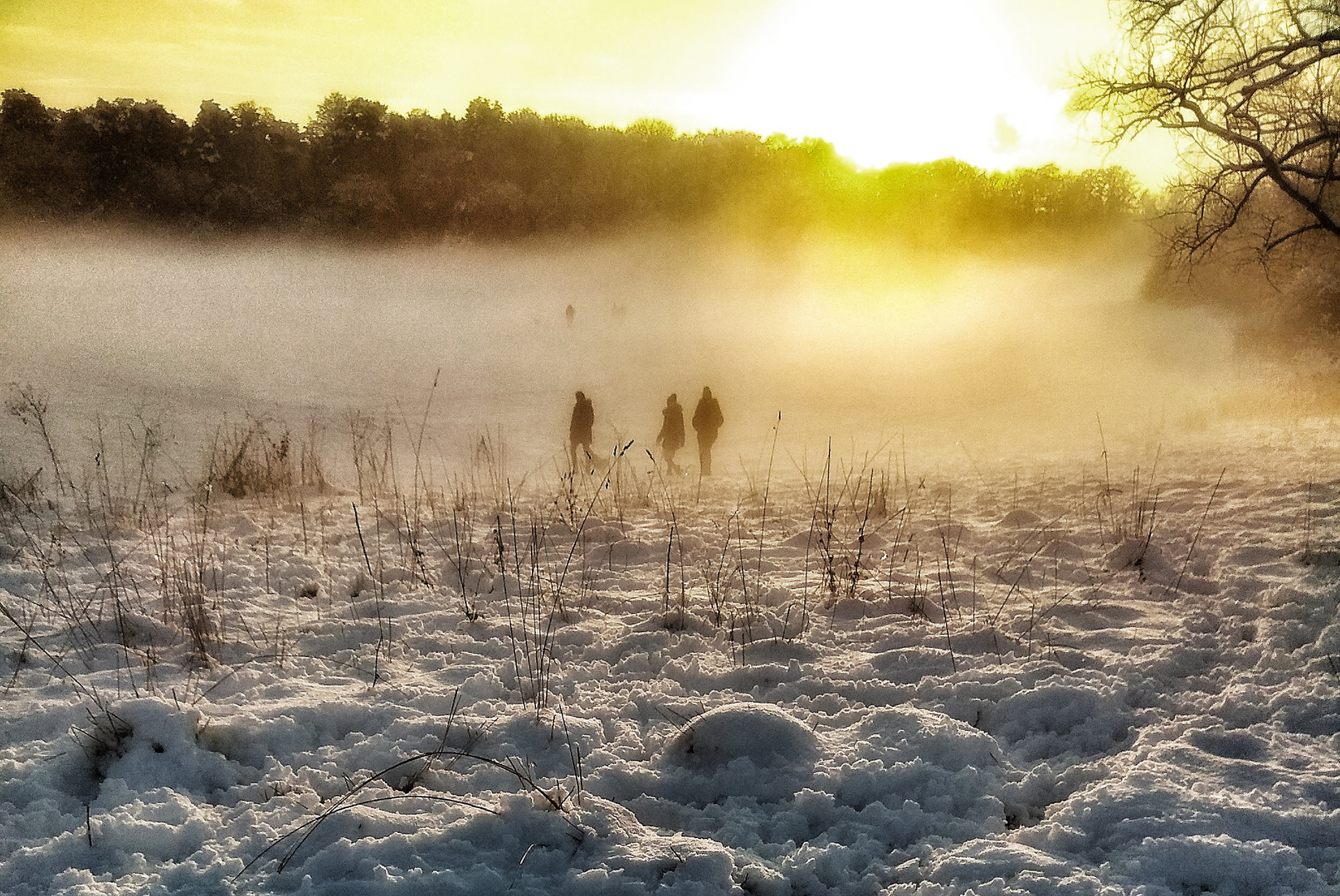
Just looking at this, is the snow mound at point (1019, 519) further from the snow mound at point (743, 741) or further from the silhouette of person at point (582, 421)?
the silhouette of person at point (582, 421)

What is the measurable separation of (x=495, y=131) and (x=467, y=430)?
3783 cm

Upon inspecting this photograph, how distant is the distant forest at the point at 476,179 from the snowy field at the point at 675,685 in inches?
1440

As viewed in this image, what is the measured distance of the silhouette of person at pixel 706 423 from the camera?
1234 centimetres

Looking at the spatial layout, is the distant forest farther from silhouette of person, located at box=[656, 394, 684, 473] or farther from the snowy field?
silhouette of person, located at box=[656, 394, 684, 473]

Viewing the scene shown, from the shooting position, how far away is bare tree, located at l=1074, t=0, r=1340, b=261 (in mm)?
9602

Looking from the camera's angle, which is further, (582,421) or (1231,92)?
(582,421)

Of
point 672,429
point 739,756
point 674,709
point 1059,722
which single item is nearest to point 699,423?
point 672,429

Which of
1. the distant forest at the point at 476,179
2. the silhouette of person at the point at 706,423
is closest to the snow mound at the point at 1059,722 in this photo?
the silhouette of person at the point at 706,423

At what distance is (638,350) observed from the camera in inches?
1264

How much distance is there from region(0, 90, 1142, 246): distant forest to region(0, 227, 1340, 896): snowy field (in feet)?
120

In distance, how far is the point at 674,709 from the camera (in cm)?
407

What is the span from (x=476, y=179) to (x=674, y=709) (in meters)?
49.4

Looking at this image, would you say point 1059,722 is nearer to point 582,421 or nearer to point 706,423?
point 706,423

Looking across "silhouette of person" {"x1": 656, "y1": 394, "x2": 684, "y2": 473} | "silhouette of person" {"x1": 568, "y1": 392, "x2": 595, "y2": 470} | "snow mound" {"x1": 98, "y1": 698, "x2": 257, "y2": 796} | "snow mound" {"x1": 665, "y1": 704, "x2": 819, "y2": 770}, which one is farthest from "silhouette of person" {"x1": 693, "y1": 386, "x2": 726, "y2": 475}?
"snow mound" {"x1": 98, "y1": 698, "x2": 257, "y2": 796}
